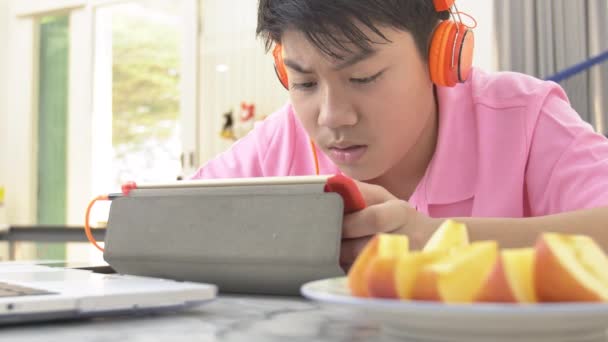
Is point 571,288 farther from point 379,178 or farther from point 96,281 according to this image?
point 379,178

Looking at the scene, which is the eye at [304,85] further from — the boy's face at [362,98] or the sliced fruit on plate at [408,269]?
the sliced fruit on plate at [408,269]

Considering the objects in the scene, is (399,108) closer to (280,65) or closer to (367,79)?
(367,79)

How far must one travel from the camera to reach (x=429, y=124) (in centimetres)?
112

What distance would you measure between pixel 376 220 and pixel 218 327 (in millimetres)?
226

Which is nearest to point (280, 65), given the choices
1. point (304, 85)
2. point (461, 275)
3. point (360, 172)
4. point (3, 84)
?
point (304, 85)

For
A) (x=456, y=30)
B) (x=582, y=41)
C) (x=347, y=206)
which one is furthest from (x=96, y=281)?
(x=582, y=41)

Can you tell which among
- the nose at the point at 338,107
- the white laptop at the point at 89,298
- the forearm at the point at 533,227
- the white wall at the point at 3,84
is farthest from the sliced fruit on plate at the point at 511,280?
the white wall at the point at 3,84

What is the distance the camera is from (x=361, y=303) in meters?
0.37

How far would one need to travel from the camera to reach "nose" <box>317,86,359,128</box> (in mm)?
922

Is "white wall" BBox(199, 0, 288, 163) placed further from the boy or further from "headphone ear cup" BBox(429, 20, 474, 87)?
"headphone ear cup" BBox(429, 20, 474, 87)

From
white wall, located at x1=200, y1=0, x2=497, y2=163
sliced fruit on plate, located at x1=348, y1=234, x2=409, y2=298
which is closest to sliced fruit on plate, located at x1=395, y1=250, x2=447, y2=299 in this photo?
sliced fruit on plate, located at x1=348, y1=234, x2=409, y2=298

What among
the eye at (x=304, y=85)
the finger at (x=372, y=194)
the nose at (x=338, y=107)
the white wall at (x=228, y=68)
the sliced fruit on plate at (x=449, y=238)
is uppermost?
the white wall at (x=228, y=68)

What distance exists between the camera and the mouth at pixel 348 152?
3.23ft

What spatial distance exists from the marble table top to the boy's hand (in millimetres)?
95
